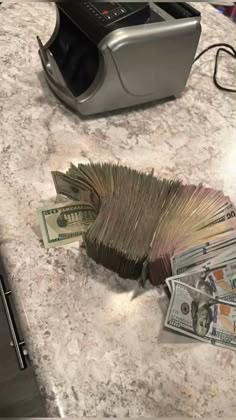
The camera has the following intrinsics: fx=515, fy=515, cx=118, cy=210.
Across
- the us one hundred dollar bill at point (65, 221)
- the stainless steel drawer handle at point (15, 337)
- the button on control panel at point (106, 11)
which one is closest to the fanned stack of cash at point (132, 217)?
the us one hundred dollar bill at point (65, 221)

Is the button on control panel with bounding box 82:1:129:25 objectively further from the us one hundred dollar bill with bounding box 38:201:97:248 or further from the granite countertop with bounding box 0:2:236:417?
the us one hundred dollar bill with bounding box 38:201:97:248

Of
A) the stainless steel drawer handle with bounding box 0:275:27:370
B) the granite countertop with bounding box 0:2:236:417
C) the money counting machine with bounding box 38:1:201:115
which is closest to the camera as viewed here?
the granite countertop with bounding box 0:2:236:417

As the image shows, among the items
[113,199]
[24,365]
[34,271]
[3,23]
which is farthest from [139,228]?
[3,23]

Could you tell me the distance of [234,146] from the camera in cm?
107

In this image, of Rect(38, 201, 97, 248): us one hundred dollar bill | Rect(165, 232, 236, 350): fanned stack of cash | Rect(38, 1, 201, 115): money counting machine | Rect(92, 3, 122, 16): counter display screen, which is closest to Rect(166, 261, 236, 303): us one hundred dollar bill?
Rect(165, 232, 236, 350): fanned stack of cash

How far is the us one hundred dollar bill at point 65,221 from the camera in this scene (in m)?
0.86

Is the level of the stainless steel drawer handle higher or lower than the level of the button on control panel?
lower

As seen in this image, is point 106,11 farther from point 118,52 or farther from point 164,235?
point 164,235

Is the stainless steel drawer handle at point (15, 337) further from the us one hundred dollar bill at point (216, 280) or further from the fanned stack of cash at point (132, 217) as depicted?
the us one hundred dollar bill at point (216, 280)

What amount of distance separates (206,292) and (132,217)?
16cm

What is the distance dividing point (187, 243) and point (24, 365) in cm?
34

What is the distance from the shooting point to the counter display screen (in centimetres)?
100

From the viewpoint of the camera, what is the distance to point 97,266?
2.77 ft

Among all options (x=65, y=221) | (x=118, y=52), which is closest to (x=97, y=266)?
(x=65, y=221)
